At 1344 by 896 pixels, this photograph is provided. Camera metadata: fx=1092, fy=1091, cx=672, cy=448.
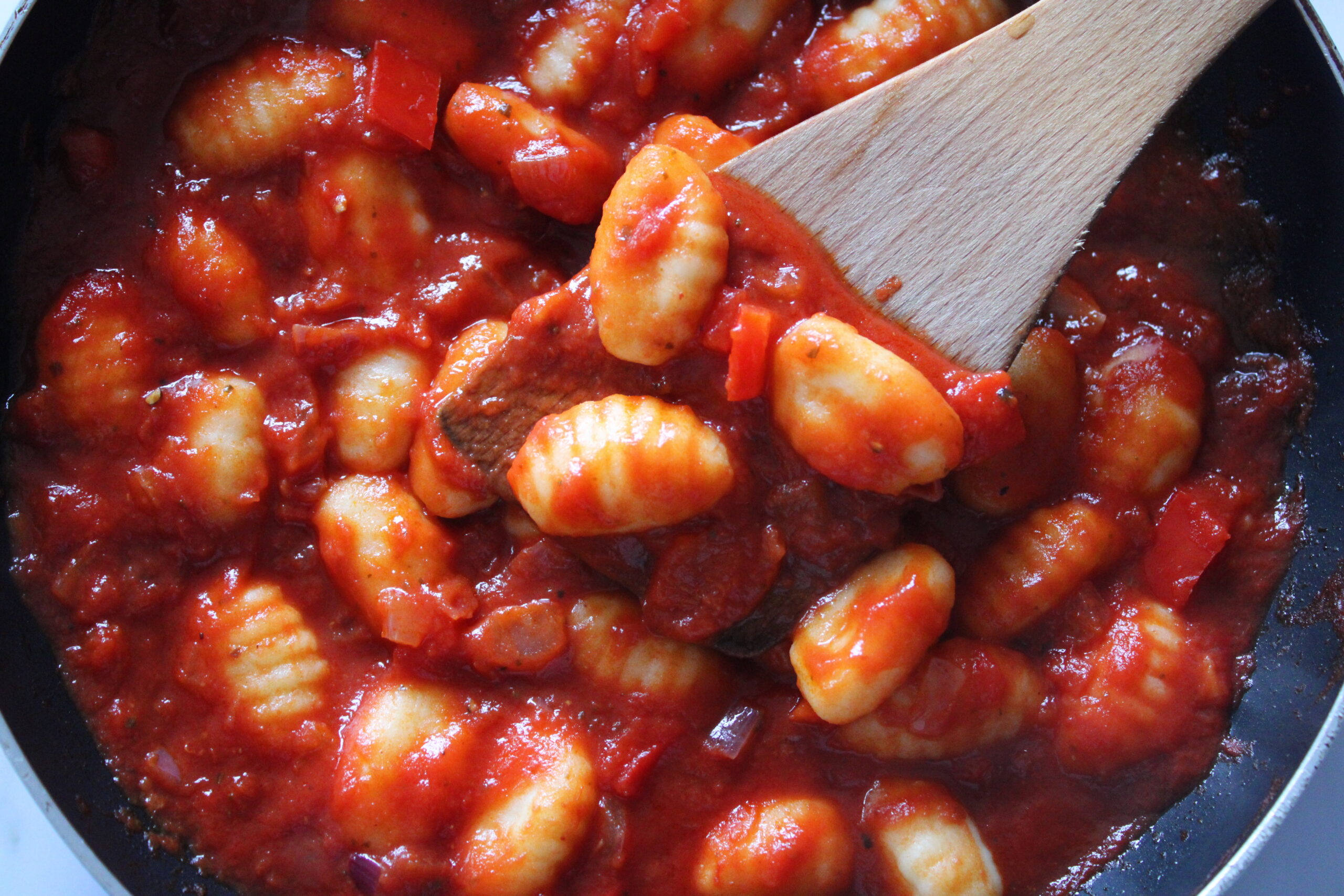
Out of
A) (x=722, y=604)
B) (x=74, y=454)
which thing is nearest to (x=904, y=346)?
(x=722, y=604)

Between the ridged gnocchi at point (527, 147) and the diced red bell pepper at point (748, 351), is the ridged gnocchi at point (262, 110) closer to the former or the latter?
the ridged gnocchi at point (527, 147)

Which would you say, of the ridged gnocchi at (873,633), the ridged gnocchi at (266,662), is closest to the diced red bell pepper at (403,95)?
the ridged gnocchi at (266,662)

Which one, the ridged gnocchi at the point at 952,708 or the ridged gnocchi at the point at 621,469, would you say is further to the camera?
the ridged gnocchi at the point at 952,708

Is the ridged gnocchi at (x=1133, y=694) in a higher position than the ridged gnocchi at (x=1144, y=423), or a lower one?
lower

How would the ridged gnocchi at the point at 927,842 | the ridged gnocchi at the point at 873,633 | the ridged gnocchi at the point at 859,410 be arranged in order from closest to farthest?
1. the ridged gnocchi at the point at 859,410
2. the ridged gnocchi at the point at 873,633
3. the ridged gnocchi at the point at 927,842

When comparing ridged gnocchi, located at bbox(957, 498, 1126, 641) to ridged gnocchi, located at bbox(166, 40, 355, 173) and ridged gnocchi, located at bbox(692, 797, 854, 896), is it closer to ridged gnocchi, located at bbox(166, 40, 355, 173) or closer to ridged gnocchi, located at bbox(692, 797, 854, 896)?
ridged gnocchi, located at bbox(692, 797, 854, 896)

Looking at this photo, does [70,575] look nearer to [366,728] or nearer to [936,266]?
[366,728]

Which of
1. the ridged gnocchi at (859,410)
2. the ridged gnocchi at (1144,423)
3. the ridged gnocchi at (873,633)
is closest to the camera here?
the ridged gnocchi at (859,410)
